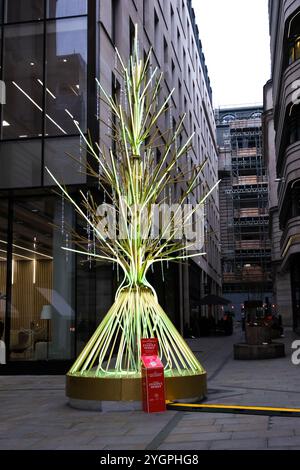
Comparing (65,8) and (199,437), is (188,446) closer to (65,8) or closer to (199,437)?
(199,437)

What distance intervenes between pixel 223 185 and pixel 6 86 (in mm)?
70051

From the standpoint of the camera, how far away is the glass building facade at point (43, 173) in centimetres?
1630

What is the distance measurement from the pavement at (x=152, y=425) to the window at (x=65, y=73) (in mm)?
8311

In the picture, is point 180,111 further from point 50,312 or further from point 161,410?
point 161,410

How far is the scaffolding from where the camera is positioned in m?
80.1

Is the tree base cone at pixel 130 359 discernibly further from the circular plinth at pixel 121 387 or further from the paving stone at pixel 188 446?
the paving stone at pixel 188 446

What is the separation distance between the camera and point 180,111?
3753 centimetres

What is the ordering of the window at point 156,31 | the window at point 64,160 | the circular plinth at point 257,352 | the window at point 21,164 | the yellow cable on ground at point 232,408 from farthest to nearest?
the window at point 156,31
the circular plinth at point 257,352
the window at point 21,164
the window at point 64,160
the yellow cable on ground at point 232,408

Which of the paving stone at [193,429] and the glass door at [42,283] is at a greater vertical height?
the glass door at [42,283]

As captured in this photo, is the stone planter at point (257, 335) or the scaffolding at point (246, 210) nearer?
the stone planter at point (257, 335)

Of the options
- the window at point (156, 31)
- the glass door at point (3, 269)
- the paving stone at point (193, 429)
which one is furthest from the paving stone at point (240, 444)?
the window at point (156, 31)

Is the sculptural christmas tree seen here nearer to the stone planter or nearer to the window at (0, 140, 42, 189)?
the window at (0, 140, 42, 189)

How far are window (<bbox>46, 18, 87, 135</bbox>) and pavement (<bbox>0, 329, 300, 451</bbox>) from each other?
8.31 m

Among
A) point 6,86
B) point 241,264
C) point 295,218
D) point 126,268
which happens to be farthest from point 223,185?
point 126,268
